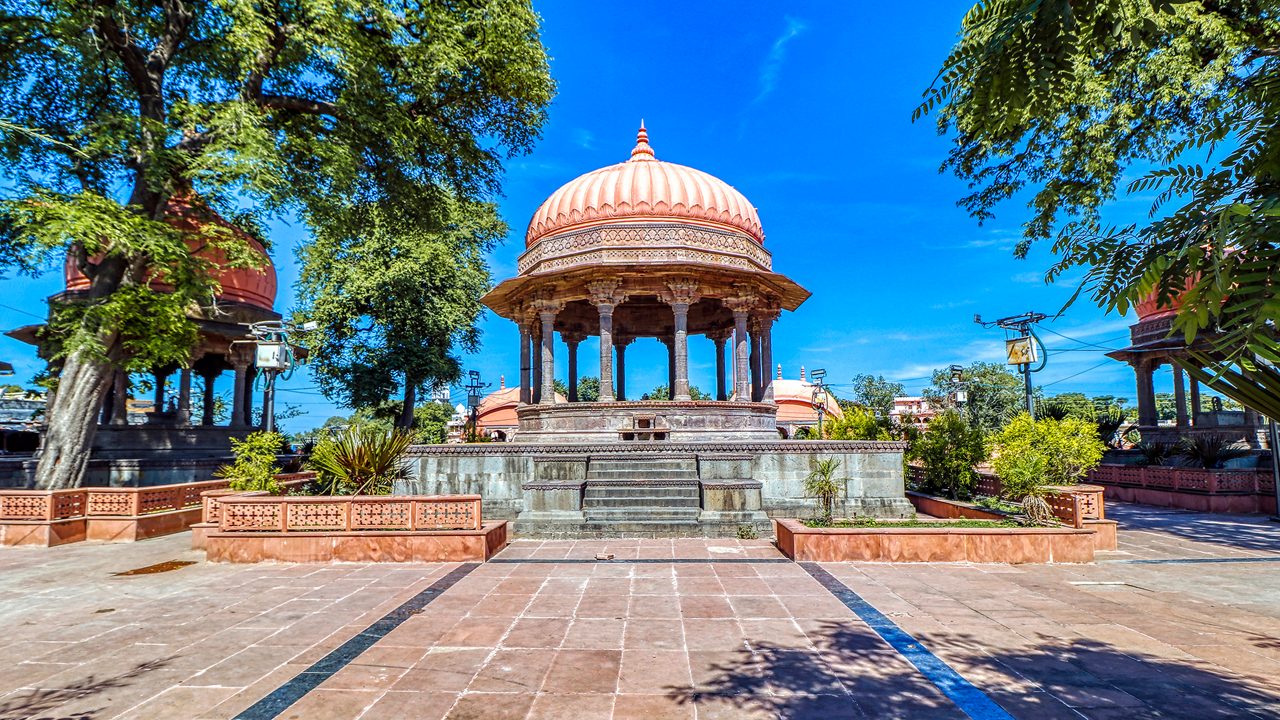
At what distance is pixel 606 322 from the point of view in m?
18.1

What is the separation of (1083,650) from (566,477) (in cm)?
932

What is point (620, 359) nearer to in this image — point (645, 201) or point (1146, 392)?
point (645, 201)

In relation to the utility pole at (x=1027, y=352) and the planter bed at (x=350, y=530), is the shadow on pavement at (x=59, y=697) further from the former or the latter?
the utility pole at (x=1027, y=352)

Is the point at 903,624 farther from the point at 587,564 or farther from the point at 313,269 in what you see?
the point at 313,269

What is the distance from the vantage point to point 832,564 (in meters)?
8.87

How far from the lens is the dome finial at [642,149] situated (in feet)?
74.2

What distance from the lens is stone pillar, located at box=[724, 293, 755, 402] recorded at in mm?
18266

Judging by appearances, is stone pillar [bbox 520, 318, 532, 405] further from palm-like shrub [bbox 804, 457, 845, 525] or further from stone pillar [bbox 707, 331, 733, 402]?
palm-like shrub [bbox 804, 457, 845, 525]

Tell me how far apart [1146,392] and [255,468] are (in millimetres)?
34654

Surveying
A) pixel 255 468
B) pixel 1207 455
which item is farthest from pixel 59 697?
pixel 1207 455

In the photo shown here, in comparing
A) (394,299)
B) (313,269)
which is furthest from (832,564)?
(313,269)

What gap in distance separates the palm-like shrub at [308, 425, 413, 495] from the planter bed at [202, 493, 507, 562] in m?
1.16

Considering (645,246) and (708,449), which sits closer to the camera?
(708,449)

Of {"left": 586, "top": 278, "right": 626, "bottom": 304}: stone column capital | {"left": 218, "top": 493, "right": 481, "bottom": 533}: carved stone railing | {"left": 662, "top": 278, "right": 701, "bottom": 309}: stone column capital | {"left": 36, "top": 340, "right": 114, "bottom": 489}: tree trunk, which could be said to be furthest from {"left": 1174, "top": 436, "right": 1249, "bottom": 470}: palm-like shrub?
{"left": 36, "top": 340, "right": 114, "bottom": 489}: tree trunk
